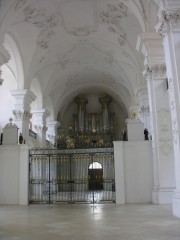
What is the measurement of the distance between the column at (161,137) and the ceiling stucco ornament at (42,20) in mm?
4953

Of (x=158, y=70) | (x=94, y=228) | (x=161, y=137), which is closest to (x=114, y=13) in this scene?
(x=158, y=70)

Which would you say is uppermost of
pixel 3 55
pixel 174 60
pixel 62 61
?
pixel 62 61

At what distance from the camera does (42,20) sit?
12.8 metres

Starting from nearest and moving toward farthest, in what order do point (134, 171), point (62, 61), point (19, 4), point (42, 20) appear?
1. point (19, 4)
2. point (134, 171)
3. point (42, 20)
4. point (62, 61)

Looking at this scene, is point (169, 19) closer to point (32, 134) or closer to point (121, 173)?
point (121, 173)

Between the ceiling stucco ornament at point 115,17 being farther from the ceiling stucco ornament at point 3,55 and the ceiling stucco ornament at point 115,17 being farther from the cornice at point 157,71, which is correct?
the ceiling stucco ornament at point 3,55

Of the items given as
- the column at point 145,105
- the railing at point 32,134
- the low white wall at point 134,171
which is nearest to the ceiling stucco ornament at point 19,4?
the low white wall at point 134,171

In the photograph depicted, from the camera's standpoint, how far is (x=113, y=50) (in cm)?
1598

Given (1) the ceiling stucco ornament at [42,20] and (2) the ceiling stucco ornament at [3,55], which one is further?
(1) the ceiling stucco ornament at [42,20]

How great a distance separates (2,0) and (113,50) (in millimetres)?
7267

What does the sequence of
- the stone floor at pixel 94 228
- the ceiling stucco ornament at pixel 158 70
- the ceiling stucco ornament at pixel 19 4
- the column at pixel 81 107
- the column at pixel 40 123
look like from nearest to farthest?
the stone floor at pixel 94 228 → the ceiling stucco ornament at pixel 158 70 → the ceiling stucco ornament at pixel 19 4 → the column at pixel 40 123 → the column at pixel 81 107

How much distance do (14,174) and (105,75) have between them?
432 inches

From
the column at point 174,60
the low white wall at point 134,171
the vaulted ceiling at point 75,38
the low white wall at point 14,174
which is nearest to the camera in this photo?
the column at point 174,60

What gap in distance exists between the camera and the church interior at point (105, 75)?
280 inches
